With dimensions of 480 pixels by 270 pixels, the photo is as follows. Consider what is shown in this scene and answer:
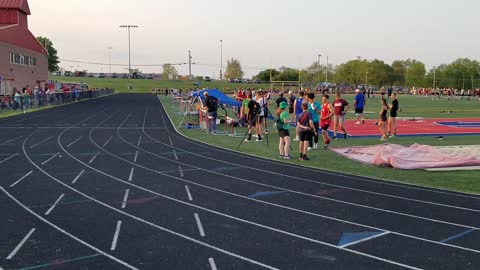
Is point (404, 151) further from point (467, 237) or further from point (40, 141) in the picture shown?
point (40, 141)

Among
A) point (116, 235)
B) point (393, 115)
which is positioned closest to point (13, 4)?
point (393, 115)

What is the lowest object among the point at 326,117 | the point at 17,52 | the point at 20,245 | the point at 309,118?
the point at 20,245

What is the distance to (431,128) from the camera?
78.5 ft

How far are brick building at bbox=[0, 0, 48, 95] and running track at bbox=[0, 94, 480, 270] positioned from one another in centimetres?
3693

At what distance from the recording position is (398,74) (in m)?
137

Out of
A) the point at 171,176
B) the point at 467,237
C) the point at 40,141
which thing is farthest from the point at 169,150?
the point at 467,237

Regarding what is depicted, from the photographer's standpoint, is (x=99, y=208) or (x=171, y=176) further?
(x=171, y=176)

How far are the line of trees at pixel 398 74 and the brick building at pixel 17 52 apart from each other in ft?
223

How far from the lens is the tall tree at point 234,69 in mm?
156875

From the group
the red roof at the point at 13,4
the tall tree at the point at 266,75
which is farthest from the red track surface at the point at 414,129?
the tall tree at the point at 266,75

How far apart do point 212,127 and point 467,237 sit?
1637 cm

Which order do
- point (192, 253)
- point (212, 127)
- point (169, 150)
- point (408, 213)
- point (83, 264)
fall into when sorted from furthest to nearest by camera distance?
1. point (212, 127)
2. point (169, 150)
3. point (408, 213)
4. point (192, 253)
5. point (83, 264)

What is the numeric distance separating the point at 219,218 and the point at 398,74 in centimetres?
13718

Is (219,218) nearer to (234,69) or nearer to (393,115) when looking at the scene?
(393,115)
